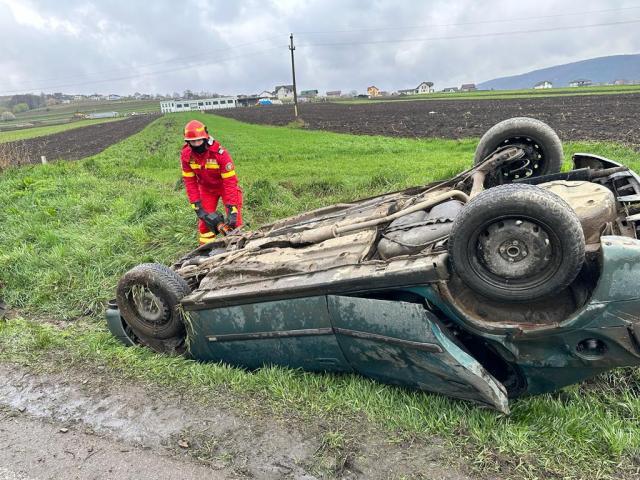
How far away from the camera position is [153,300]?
3455mm

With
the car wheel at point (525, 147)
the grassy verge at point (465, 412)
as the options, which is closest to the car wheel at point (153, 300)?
the grassy verge at point (465, 412)

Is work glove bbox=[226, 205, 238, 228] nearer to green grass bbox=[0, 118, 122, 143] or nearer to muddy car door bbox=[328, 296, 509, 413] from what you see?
muddy car door bbox=[328, 296, 509, 413]

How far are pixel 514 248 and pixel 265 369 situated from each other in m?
1.71

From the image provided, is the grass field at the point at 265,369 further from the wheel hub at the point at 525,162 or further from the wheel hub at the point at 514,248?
the wheel hub at the point at 525,162

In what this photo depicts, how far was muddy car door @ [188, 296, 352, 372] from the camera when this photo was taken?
9.15 ft

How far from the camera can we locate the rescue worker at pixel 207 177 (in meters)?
4.96

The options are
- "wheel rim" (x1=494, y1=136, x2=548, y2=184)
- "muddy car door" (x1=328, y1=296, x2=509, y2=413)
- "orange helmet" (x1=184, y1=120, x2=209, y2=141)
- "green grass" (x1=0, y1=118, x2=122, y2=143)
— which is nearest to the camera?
"muddy car door" (x1=328, y1=296, x2=509, y2=413)

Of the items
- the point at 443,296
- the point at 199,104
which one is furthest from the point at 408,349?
the point at 199,104

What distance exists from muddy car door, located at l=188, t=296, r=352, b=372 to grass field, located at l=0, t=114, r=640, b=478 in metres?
0.11

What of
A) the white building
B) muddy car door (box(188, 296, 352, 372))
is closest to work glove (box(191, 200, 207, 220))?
muddy car door (box(188, 296, 352, 372))

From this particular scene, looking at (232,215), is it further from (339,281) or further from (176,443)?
(176,443)

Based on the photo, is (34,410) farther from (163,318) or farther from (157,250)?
(157,250)

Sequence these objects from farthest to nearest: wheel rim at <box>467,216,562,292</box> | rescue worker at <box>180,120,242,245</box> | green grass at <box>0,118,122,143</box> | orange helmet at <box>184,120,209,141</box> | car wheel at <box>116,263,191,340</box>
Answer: green grass at <box>0,118,122,143</box>, rescue worker at <box>180,120,242,245</box>, orange helmet at <box>184,120,209,141</box>, car wheel at <box>116,263,191,340</box>, wheel rim at <box>467,216,562,292</box>

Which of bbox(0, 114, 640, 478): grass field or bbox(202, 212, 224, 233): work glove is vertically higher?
bbox(202, 212, 224, 233): work glove
